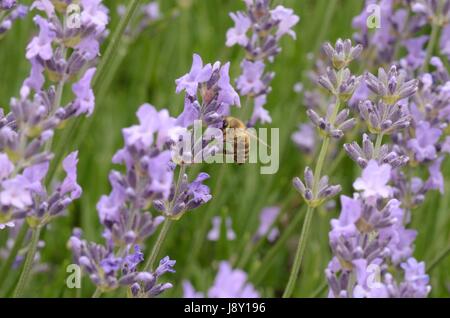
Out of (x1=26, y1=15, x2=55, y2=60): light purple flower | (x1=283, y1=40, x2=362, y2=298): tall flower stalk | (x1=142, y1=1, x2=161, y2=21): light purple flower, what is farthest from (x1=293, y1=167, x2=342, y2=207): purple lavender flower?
(x1=142, y1=1, x2=161, y2=21): light purple flower

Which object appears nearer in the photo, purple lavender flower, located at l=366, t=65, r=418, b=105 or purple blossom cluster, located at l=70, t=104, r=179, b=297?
purple blossom cluster, located at l=70, t=104, r=179, b=297

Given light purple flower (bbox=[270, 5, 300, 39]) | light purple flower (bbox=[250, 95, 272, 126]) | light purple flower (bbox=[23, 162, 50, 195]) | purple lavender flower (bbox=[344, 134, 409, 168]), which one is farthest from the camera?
light purple flower (bbox=[250, 95, 272, 126])

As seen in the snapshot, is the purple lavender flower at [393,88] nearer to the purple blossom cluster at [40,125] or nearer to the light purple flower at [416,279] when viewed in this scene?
the light purple flower at [416,279]

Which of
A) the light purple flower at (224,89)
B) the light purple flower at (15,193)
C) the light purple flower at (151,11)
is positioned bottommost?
the light purple flower at (15,193)

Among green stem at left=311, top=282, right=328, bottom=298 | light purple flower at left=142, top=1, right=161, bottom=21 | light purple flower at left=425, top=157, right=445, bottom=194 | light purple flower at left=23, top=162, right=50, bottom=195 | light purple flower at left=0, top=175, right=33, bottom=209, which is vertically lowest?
green stem at left=311, top=282, right=328, bottom=298

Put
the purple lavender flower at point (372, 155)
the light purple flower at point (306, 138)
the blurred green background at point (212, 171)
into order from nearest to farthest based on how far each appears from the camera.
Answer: the purple lavender flower at point (372, 155), the blurred green background at point (212, 171), the light purple flower at point (306, 138)

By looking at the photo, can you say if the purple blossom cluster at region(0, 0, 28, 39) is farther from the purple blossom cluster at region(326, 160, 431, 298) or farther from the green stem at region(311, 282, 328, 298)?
the green stem at region(311, 282, 328, 298)

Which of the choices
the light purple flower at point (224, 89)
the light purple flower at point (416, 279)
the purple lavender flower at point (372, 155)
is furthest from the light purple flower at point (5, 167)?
the light purple flower at point (416, 279)
